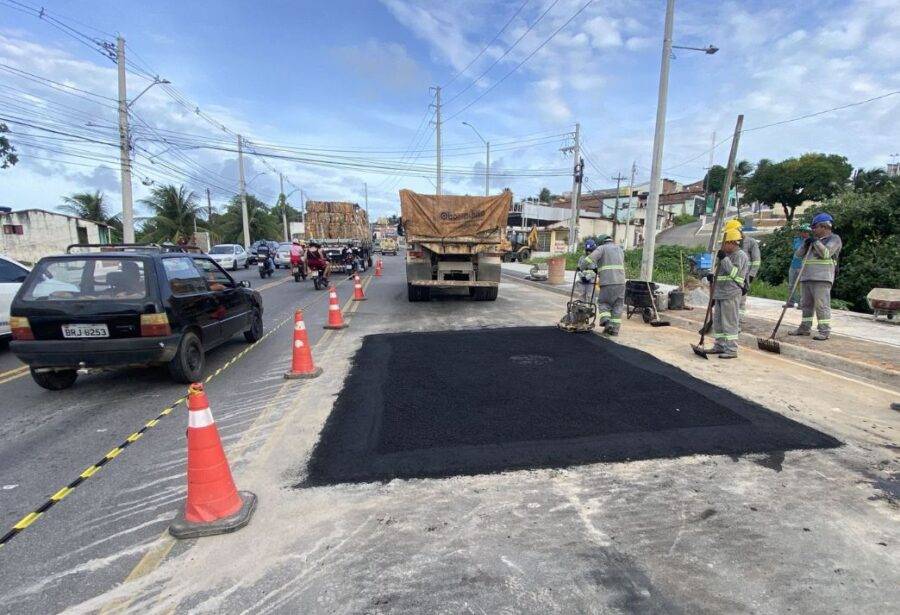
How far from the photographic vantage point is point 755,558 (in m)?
2.45

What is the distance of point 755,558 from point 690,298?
31.5 ft

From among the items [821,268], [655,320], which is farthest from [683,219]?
Result: [821,268]

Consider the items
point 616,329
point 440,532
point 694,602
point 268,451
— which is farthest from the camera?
point 616,329

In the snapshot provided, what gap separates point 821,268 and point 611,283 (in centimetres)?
297

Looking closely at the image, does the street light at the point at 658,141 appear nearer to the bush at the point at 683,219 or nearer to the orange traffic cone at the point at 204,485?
the orange traffic cone at the point at 204,485

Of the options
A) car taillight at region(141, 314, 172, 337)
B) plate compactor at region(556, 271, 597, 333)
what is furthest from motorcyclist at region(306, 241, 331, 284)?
car taillight at region(141, 314, 172, 337)

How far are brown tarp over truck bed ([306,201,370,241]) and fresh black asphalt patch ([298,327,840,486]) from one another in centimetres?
1575

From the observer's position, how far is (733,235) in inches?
257

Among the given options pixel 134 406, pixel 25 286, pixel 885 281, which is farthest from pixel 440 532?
pixel 885 281

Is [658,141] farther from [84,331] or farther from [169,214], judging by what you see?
[169,214]

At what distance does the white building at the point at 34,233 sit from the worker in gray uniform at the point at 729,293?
3106 cm

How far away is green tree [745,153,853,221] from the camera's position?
151ft

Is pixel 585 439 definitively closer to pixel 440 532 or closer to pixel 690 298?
pixel 440 532

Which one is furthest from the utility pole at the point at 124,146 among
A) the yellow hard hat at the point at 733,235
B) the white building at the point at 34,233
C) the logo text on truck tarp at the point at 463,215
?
the yellow hard hat at the point at 733,235
